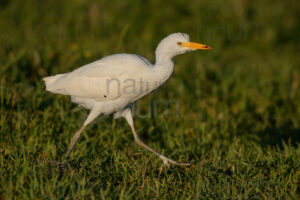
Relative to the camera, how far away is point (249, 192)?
11.1ft

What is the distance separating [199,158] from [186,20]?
5.01m

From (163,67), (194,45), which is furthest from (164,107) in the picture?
(194,45)

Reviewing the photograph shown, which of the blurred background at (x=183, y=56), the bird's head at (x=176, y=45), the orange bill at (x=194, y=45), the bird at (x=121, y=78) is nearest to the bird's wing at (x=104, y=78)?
the bird at (x=121, y=78)

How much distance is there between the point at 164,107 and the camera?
18.3 feet

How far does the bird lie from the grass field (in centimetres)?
45

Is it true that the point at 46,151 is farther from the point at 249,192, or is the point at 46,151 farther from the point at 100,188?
the point at 249,192

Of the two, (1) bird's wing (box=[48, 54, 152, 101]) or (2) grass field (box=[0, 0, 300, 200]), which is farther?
(1) bird's wing (box=[48, 54, 152, 101])

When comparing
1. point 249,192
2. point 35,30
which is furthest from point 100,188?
point 35,30

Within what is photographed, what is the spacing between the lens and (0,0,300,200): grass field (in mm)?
3447

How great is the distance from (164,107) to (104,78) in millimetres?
1747

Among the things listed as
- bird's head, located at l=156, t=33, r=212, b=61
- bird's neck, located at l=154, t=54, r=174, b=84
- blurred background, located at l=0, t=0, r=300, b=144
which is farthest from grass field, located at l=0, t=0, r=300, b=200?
bird's head, located at l=156, t=33, r=212, b=61

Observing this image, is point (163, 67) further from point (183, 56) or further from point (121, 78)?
point (183, 56)

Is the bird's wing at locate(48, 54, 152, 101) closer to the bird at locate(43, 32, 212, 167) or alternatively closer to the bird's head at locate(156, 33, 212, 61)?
the bird at locate(43, 32, 212, 167)

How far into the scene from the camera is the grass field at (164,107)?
345 centimetres
